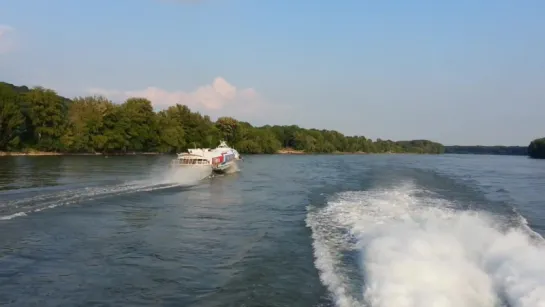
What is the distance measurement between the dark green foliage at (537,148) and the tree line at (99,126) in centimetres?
8551

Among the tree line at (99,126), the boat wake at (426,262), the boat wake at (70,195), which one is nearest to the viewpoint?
the boat wake at (426,262)

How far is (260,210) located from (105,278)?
40.0 feet

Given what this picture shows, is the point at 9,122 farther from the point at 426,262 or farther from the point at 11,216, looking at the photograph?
the point at 426,262

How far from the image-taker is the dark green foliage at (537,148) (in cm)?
13612

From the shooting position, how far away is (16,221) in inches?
695

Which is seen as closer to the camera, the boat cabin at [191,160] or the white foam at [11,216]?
the white foam at [11,216]

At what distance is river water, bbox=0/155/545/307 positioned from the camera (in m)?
9.48

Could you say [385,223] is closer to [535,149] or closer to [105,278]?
[105,278]

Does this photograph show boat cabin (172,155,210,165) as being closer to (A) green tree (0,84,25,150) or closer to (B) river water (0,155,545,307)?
(B) river water (0,155,545,307)

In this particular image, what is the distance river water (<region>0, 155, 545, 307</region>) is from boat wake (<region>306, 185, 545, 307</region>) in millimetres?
38

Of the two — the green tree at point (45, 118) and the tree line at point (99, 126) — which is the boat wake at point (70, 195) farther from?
the green tree at point (45, 118)

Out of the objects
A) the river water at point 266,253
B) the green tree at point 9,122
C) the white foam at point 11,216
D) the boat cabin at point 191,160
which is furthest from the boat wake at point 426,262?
the green tree at point 9,122

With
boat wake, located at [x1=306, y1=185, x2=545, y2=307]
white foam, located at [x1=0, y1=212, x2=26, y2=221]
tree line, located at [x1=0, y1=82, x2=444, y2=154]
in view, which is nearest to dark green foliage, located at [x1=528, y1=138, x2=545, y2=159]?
tree line, located at [x1=0, y1=82, x2=444, y2=154]

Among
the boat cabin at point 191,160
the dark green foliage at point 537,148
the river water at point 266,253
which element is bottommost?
the river water at point 266,253
